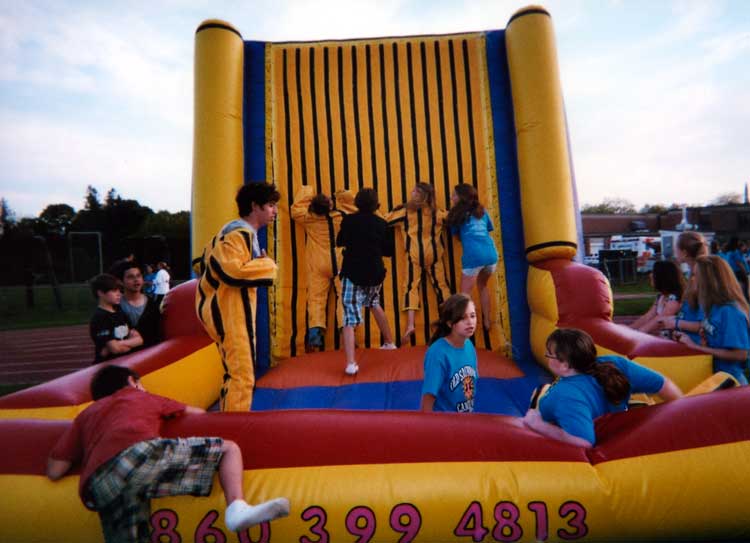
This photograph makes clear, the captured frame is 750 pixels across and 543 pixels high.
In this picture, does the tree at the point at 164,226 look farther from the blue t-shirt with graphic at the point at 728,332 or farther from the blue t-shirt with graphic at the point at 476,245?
the blue t-shirt with graphic at the point at 728,332

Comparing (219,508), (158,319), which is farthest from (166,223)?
(219,508)

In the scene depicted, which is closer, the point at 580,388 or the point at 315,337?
the point at 580,388

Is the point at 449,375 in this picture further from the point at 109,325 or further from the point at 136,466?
the point at 109,325

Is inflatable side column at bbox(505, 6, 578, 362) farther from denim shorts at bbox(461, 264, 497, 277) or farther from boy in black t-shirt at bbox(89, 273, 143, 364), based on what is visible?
boy in black t-shirt at bbox(89, 273, 143, 364)

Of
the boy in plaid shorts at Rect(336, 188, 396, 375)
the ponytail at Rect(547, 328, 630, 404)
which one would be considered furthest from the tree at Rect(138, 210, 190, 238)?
the ponytail at Rect(547, 328, 630, 404)

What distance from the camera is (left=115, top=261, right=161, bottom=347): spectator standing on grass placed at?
3740mm

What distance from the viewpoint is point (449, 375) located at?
8.51 ft

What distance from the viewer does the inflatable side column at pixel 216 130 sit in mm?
4242

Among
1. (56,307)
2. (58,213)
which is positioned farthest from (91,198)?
(56,307)

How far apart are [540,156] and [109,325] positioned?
10.7 ft

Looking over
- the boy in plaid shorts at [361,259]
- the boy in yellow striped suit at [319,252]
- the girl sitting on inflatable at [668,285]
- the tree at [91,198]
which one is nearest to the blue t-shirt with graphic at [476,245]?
the boy in plaid shorts at [361,259]

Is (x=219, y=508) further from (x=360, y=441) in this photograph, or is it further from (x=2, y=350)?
(x=2, y=350)

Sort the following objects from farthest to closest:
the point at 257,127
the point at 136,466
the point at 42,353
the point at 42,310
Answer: the point at 42,310 < the point at 42,353 < the point at 257,127 < the point at 136,466

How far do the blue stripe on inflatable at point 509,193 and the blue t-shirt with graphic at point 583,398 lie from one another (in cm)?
194
